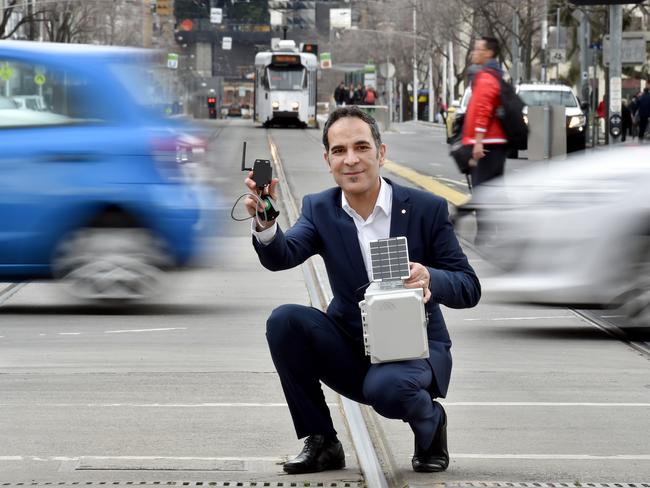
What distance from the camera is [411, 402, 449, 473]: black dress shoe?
576 cm

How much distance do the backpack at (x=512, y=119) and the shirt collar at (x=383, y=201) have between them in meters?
8.49

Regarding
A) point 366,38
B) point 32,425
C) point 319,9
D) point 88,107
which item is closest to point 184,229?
point 88,107

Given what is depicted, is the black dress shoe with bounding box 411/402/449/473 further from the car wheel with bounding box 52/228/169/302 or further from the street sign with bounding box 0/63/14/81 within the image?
the street sign with bounding box 0/63/14/81

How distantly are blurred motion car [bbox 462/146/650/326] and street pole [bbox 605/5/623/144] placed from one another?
69.3 ft

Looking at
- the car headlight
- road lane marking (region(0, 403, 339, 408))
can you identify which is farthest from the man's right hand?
Result: the car headlight

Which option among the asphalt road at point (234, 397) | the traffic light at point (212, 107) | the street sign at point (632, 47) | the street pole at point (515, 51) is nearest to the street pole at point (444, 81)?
the traffic light at point (212, 107)

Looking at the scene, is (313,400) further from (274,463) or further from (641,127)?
(641,127)

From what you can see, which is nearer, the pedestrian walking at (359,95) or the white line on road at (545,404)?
the white line on road at (545,404)

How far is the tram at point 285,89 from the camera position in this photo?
6059 centimetres

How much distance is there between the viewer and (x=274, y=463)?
6051mm

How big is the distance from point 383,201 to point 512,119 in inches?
340

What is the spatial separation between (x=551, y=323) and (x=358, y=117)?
492 cm

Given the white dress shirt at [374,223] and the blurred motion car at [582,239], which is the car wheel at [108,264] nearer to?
the blurred motion car at [582,239]

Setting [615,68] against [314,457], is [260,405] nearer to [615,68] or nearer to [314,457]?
[314,457]
